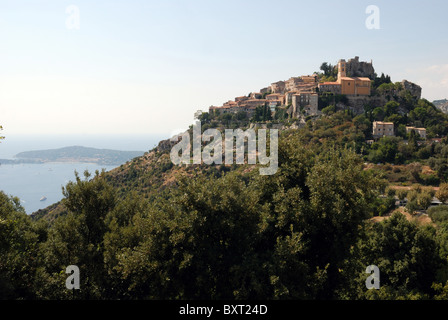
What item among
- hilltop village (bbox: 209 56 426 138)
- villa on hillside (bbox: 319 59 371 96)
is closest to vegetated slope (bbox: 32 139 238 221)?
hilltop village (bbox: 209 56 426 138)

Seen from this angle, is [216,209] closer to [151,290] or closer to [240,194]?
[240,194]

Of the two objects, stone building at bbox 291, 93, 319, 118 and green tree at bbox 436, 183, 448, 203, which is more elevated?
stone building at bbox 291, 93, 319, 118

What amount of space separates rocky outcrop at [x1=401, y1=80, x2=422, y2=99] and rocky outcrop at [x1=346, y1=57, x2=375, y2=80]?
Result: 891 cm

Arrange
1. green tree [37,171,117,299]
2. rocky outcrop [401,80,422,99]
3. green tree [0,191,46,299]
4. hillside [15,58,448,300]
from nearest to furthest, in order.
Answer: hillside [15,58,448,300]
green tree [0,191,46,299]
green tree [37,171,117,299]
rocky outcrop [401,80,422,99]

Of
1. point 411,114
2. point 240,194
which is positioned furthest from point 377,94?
point 240,194

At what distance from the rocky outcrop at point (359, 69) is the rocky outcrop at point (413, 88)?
891 centimetres

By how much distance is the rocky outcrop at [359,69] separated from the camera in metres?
79.6

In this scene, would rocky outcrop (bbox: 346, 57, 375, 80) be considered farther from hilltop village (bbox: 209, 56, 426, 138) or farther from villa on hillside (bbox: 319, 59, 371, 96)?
villa on hillside (bbox: 319, 59, 371, 96)

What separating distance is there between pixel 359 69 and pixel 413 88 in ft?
47.4

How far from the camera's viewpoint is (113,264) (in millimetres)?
10047

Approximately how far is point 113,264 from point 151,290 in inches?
74.8

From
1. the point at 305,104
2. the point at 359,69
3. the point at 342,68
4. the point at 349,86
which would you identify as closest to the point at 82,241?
the point at 305,104

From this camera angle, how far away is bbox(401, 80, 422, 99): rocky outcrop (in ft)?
244

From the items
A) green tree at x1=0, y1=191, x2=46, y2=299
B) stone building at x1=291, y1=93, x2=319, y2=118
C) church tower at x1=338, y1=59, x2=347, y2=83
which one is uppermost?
church tower at x1=338, y1=59, x2=347, y2=83
